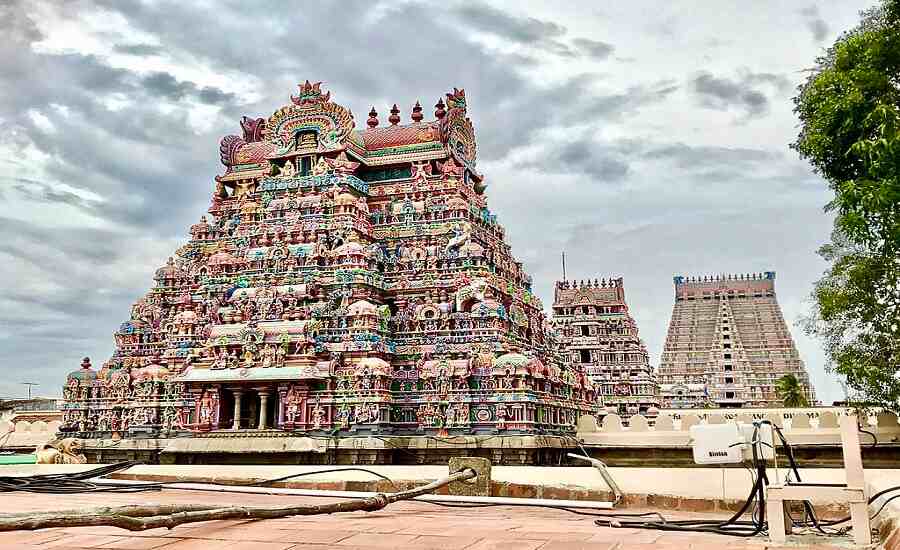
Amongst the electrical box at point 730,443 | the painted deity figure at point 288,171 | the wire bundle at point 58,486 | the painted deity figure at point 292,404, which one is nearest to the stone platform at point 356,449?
the painted deity figure at point 292,404

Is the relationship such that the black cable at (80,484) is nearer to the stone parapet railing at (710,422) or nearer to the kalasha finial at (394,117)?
the stone parapet railing at (710,422)

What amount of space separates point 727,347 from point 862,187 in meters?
52.7

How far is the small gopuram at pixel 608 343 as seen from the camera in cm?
4769

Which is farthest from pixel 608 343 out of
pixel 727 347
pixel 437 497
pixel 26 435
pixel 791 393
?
pixel 437 497

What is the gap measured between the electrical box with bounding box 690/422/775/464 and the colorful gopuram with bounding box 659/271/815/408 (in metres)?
53.7

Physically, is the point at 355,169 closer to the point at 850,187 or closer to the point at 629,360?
the point at 850,187

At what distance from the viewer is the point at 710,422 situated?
28.0 meters

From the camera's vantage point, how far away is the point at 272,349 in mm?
26500

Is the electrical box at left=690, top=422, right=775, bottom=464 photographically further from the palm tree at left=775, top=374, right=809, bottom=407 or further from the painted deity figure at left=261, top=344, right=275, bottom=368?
the palm tree at left=775, top=374, right=809, bottom=407

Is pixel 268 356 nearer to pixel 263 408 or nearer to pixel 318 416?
pixel 263 408

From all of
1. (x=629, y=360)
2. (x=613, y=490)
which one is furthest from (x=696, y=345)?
(x=613, y=490)

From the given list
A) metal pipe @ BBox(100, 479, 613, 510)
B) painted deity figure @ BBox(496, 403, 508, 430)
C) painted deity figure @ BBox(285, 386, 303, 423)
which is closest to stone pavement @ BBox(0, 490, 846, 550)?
metal pipe @ BBox(100, 479, 613, 510)

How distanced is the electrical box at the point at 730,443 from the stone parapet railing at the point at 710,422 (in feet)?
56.4

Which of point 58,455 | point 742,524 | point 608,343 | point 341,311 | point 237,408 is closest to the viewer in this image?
point 742,524
